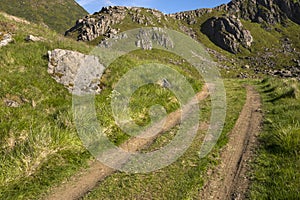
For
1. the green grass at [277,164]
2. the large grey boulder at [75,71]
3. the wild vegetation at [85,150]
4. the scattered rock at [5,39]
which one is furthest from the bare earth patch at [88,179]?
the scattered rock at [5,39]

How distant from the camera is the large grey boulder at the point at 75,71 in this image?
13844 mm

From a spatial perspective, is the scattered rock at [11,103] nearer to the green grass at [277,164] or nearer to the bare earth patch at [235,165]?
the bare earth patch at [235,165]

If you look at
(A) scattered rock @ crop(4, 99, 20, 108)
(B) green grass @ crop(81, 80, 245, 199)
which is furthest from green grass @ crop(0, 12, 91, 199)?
(B) green grass @ crop(81, 80, 245, 199)

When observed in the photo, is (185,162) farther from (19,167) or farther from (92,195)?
(19,167)

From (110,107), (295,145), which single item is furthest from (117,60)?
(295,145)

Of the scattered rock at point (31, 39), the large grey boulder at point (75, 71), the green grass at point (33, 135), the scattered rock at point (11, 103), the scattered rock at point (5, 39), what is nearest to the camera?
the green grass at point (33, 135)

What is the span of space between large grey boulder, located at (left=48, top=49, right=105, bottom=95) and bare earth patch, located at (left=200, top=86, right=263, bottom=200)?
7.68 meters

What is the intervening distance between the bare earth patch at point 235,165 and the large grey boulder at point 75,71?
7675mm

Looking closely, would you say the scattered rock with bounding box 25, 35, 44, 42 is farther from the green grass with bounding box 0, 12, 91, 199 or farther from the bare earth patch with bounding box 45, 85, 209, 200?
the bare earth patch with bounding box 45, 85, 209, 200

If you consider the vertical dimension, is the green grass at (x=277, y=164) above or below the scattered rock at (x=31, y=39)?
below

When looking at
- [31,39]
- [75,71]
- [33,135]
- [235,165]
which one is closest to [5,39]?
[31,39]

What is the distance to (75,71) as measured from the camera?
1459 cm

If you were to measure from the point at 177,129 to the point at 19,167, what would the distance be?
627cm

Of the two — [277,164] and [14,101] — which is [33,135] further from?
[277,164]
